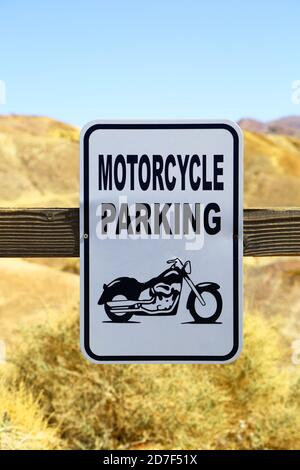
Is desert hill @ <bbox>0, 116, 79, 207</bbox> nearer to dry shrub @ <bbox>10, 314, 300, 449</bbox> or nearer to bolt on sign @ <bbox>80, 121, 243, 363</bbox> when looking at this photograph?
dry shrub @ <bbox>10, 314, 300, 449</bbox>

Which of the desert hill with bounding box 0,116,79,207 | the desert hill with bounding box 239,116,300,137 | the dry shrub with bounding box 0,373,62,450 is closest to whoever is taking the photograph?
the dry shrub with bounding box 0,373,62,450

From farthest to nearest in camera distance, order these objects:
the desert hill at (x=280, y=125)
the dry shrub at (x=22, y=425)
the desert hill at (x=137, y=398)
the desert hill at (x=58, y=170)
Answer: the desert hill at (x=280, y=125)
the desert hill at (x=58, y=170)
the desert hill at (x=137, y=398)
the dry shrub at (x=22, y=425)

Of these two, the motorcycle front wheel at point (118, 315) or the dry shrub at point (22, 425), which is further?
the dry shrub at point (22, 425)

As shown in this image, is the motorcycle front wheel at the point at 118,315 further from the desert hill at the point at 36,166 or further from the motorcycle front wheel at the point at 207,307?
the desert hill at the point at 36,166

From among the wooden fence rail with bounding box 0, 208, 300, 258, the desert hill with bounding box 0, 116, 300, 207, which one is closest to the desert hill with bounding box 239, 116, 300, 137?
the desert hill with bounding box 0, 116, 300, 207

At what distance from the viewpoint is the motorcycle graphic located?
93.7 inches

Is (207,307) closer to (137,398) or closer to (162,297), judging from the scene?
(162,297)

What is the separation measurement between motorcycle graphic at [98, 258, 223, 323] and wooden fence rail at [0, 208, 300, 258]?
247mm

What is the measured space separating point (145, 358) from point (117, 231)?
40 cm

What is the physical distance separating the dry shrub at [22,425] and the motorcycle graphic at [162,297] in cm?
221

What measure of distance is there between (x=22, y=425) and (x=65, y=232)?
8.90 ft

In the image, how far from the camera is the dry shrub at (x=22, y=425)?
14.7ft

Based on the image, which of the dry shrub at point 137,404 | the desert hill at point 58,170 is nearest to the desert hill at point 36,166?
the desert hill at point 58,170
